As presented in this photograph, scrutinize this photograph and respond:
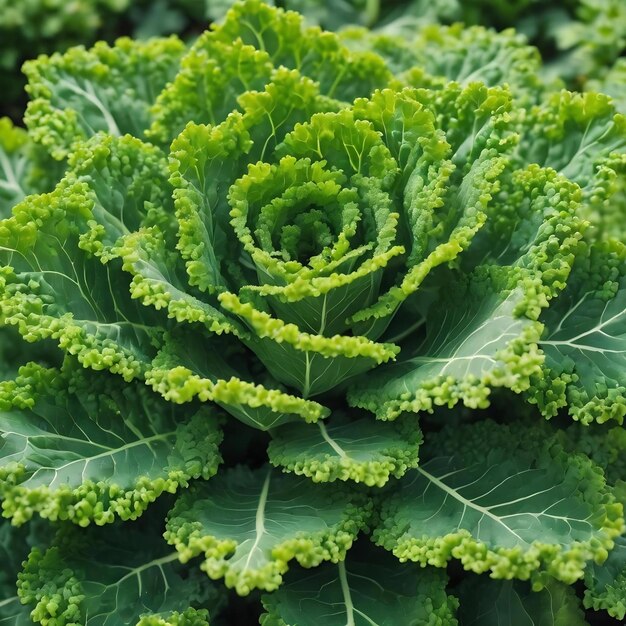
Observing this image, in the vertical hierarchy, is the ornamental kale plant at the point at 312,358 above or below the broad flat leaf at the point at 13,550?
above

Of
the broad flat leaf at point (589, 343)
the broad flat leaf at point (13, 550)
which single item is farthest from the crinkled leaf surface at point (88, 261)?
the broad flat leaf at point (589, 343)

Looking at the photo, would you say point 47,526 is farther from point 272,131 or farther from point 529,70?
point 529,70

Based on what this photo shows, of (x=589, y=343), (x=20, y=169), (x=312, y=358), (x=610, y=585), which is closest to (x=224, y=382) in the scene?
(x=312, y=358)

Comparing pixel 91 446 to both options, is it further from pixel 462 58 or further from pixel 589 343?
pixel 462 58

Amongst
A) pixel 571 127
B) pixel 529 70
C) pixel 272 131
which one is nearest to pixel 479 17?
pixel 529 70

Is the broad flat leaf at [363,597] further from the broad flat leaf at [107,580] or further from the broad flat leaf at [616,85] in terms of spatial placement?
the broad flat leaf at [616,85]

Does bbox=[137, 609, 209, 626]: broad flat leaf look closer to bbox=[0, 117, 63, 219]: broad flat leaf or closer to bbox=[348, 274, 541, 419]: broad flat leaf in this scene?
bbox=[348, 274, 541, 419]: broad flat leaf

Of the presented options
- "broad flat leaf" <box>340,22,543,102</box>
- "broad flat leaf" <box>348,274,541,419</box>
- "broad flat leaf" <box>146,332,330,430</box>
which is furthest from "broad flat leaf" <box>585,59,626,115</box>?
"broad flat leaf" <box>146,332,330,430</box>
